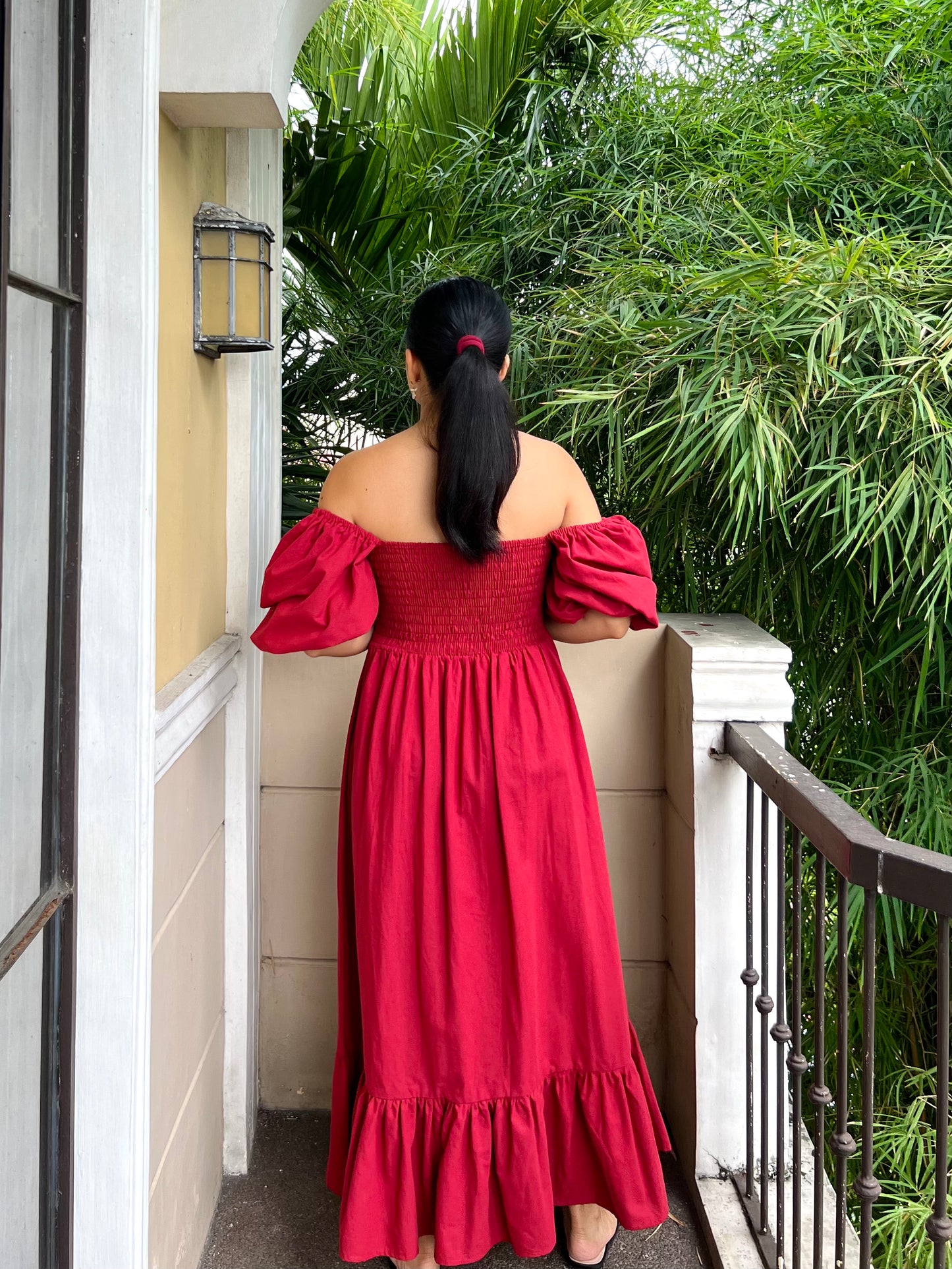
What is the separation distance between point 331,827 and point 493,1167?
78 cm

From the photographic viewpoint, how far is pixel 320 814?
2.36m

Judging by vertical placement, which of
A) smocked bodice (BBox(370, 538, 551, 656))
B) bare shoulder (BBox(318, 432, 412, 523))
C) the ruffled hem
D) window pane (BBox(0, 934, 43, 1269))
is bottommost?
the ruffled hem

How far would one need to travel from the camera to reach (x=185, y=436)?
1769mm

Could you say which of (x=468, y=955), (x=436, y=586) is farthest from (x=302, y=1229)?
(x=436, y=586)

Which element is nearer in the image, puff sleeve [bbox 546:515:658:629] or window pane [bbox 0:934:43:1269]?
window pane [bbox 0:934:43:1269]

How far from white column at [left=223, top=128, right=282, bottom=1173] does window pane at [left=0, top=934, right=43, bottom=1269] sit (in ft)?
3.08

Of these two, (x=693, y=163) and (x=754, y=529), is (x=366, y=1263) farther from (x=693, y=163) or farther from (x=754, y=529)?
(x=693, y=163)

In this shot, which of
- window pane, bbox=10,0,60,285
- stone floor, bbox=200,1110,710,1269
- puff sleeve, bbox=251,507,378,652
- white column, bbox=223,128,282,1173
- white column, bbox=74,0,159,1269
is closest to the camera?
window pane, bbox=10,0,60,285

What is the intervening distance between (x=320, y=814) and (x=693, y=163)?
1915mm

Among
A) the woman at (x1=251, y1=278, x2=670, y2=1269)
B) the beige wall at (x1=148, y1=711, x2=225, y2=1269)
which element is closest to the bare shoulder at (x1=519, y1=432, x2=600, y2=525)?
the woman at (x1=251, y1=278, x2=670, y2=1269)

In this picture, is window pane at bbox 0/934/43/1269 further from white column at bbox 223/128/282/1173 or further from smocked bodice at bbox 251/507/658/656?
white column at bbox 223/128/282/1173

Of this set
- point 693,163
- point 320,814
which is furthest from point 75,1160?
point 693,163

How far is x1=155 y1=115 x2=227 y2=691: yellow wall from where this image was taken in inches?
64.3

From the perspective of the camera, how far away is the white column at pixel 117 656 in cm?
129
